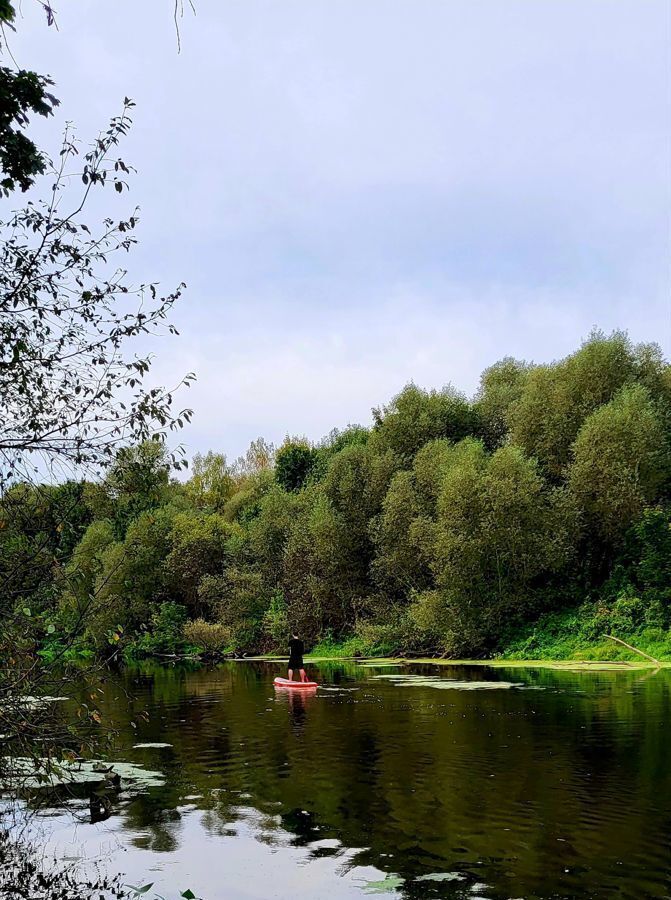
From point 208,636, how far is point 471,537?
1059 inches

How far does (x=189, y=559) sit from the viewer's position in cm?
7869

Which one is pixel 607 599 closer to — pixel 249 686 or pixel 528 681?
pixel 528 681

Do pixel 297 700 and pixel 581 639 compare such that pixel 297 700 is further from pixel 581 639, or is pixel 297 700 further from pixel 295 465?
pixel 295 465

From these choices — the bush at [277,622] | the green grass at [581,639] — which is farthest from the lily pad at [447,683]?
the bush at [277,622]

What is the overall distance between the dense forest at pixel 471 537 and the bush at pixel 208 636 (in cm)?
14

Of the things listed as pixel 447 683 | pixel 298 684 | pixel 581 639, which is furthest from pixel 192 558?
pixel 447 683

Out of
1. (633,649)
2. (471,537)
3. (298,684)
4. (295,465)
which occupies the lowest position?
(298,684)

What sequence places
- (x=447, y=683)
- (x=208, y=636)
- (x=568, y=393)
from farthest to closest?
(x=208, y=636) → (x=568, y=393) → (x=447, y=683)

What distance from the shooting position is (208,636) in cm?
6950

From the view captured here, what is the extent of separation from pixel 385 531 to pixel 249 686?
20.9 meters

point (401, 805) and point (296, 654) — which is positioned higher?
point (296, 654)

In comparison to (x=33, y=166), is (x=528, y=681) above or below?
below

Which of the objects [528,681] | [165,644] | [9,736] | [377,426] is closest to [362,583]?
[377,426]

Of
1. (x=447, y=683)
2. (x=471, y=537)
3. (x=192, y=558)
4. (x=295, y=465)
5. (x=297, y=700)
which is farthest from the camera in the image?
(x=295, y=465)
